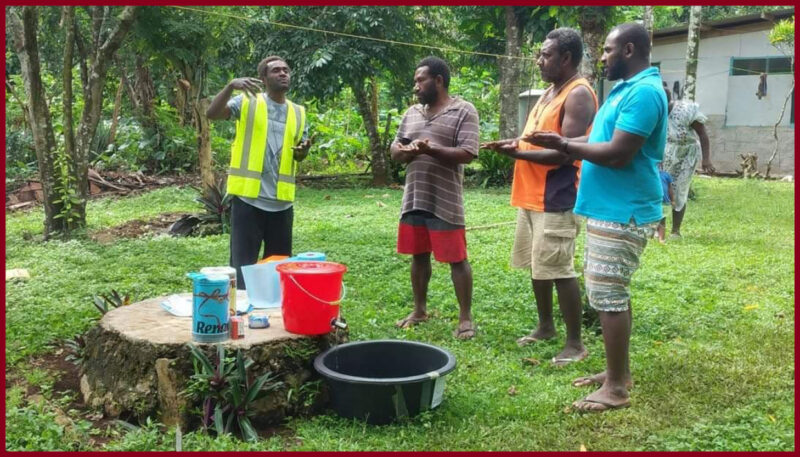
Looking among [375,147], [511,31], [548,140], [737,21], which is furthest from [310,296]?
[737,21]

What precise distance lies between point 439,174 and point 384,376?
141cm

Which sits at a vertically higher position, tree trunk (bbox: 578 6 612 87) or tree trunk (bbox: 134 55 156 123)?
tree trunk (bbox: 578 6 612 87)

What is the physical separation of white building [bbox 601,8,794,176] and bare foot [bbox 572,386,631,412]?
46.9 feet

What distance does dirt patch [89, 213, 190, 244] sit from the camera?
8.30 m

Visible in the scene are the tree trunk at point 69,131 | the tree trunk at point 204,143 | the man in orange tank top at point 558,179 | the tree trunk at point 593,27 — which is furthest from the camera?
the tree trunk at point 593,27

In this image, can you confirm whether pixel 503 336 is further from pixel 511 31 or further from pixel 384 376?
pixel 511 31

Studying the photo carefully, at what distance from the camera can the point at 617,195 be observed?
3.41 m

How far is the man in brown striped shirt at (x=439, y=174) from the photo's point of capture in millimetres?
4590

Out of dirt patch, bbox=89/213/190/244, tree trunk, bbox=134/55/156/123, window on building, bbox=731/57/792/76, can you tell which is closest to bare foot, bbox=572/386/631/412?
dirt patch, bbox=89/213/190/244

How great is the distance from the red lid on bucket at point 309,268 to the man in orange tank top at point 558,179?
3.60 ft

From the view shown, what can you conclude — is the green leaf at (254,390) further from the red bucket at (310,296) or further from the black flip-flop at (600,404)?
the black flip-flop at (600,404)

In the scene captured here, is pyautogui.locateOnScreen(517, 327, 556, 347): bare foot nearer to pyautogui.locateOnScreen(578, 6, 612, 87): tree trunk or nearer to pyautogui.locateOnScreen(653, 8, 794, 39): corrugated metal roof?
pyautogui.locateOnScreen(578, 6, 612, 87): tree trunk

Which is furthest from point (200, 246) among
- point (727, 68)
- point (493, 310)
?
point (727, 68)

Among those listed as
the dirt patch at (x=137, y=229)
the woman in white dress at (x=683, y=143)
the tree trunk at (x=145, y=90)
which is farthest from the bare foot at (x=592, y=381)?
the tree trunk at (x=145, y=90)
